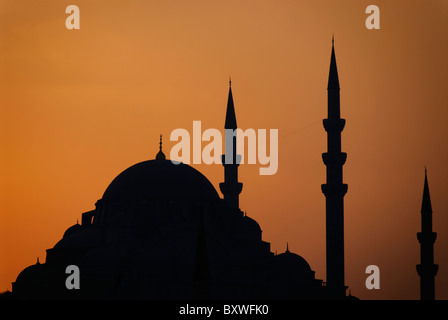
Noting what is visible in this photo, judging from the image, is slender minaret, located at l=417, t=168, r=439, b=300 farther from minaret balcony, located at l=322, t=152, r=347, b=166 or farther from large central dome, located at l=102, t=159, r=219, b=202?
large central dome, located at l=102, t=159, r=219, b=202

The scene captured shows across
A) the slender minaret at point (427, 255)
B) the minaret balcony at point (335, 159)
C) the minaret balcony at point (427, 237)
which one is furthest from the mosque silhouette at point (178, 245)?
the minaret balcony at point (427, 237)

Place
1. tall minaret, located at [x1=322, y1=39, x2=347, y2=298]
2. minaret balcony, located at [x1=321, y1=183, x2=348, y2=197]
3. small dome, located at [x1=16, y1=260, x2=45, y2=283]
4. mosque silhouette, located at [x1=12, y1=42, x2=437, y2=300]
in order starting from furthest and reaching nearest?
small dome, located at [x1=16, y1=260, x2=45, y2=283], minaret balcony, located at [x1=321, y1=183, x2=348, y2=197], tall minaret, located at [x1=322, y1=39, x2=347, y2=298], mosque silhouette, located at [x1=12, y1=42, x2=437, y2=300]

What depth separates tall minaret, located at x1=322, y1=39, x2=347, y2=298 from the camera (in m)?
46.8

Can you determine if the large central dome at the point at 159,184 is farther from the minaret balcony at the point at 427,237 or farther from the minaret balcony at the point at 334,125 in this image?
the minaret balcony at the point at 427,237

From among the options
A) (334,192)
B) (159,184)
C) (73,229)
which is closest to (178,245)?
(159,184)

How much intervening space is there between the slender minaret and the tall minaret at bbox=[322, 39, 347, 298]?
9.54 ft

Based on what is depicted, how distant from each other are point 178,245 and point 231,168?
233 inches

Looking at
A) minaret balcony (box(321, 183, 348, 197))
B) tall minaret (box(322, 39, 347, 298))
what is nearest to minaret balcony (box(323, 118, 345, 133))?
tall minaret (box(322, 39, 347, 298))
